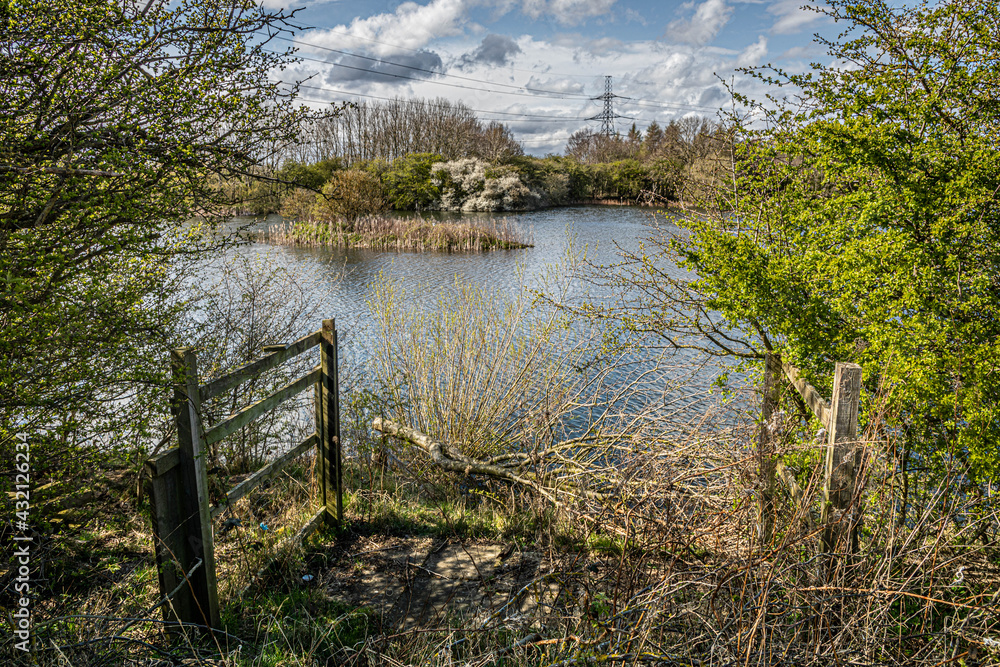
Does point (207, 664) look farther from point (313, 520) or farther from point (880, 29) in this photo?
point (880, 29)

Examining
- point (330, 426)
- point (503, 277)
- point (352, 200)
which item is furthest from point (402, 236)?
point (330, 426)

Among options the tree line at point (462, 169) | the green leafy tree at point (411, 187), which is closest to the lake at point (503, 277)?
the tree line at point (462, 169)

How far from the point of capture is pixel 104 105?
2803 millimetres

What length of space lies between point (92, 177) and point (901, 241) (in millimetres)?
4401

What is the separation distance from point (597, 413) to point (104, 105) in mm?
6053

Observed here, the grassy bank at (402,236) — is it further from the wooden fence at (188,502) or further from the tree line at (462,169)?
the wooden fence at (188,502)

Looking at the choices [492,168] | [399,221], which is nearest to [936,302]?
[399,221]

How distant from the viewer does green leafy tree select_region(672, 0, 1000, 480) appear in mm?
3236

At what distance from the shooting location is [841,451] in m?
2.79

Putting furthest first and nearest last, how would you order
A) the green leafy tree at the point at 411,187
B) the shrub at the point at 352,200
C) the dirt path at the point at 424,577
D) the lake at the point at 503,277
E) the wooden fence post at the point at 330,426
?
1. the green leafy tree at the point at 411,187
2. the shrub at the point at 352,200
3. the lake at the point at 503,277
4. the wooden fence post at the point at 330,426
5. the dirt path at the point at 424,577

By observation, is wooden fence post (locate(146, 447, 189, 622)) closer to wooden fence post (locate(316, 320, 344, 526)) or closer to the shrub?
wooden fence post (locate(316, 320, 344, 526))

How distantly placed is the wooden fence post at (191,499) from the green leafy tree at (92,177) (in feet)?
0.46

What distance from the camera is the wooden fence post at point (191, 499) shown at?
2898mm

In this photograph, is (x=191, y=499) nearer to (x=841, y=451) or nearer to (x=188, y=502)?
(x=188, y=502)
